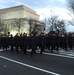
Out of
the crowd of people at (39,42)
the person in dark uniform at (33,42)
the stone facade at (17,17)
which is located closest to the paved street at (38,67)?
the person in dark uniform at (33,42)

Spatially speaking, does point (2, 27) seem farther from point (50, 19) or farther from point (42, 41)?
point (42, 41)

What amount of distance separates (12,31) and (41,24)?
1274 centimetres

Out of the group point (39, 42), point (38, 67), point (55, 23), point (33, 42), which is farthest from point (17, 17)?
point (38, 67)

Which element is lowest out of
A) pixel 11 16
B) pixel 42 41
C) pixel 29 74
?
pixel 29 74

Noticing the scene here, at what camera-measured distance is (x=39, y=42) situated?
2028 centimetres

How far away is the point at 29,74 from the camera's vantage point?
32.6 ft

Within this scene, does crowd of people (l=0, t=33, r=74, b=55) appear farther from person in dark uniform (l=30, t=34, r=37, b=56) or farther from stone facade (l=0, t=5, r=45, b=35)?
stone facade (l=0, t=5, r=45, b=35)

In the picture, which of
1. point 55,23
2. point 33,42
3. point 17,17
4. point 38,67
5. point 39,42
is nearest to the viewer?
point 38,67

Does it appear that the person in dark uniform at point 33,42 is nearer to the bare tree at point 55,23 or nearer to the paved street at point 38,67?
the paved street at point 38,67

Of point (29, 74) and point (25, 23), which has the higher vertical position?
point (25, 23)

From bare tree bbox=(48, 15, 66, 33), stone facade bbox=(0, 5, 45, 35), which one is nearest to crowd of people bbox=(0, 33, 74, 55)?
bare tree bbox=(48, 15, 66, 33)

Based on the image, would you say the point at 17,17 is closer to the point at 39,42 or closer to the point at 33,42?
the point at 39,42

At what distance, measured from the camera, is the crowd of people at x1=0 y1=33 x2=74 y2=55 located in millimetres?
A: 19344

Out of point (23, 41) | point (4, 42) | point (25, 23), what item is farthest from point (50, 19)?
point (23, 41)
